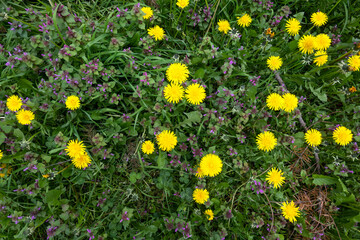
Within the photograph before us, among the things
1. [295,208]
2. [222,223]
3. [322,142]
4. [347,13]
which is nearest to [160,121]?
[222,223]

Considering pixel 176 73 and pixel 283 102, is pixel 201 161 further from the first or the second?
pixel 283 102

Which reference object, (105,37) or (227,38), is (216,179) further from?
(105,37)

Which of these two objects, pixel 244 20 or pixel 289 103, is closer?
pixel 289 103

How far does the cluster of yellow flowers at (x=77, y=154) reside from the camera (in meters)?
2.22

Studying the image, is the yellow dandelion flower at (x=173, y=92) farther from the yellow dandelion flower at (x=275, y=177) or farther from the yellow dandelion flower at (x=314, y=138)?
the yellow dandelion flower at (x=314, y=138)

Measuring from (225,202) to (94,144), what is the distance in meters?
1.63

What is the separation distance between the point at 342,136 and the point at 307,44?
1192mm

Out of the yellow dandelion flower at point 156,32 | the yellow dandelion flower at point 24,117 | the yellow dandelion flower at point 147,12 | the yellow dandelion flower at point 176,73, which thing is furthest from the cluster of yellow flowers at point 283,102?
the yellow dandelion flower at point 24,117

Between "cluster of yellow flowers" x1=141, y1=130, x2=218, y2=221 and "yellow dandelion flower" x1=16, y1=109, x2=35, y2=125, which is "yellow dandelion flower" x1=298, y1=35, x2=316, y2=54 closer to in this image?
"cluster of yellow flowers" x1=141, y1=130, x2=218, y2=221

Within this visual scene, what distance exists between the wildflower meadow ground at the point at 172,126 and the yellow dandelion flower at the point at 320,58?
0.10ft

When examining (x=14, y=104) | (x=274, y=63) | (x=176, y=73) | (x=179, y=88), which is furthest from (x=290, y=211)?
(x=14, y=104)

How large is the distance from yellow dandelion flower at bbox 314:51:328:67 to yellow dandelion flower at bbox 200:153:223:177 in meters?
1.82

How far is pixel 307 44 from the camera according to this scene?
2.70 meters

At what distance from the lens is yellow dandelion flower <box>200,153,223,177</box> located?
7.62ft
